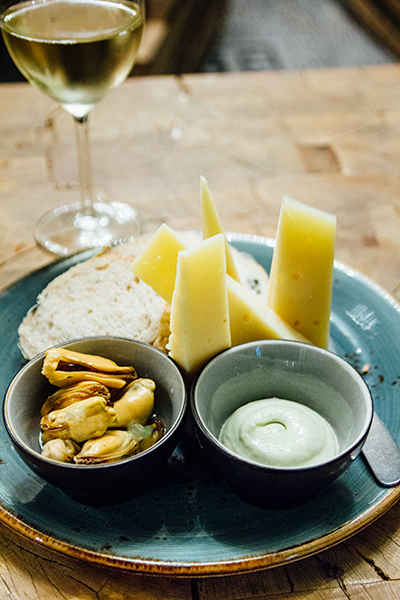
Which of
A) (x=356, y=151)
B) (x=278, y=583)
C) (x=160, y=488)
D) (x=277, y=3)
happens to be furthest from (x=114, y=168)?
(x=277, y=3)

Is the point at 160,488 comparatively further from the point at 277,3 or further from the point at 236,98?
the point at 277,3

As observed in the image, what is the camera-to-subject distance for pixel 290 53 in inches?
187

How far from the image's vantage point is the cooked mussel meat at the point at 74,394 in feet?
2.40

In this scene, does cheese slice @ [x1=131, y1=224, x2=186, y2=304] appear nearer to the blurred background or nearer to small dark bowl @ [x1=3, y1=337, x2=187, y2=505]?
small dark bowl @ [x1=3, y1=337, x2=187, y2=505]

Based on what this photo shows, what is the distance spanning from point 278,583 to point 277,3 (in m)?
6.29

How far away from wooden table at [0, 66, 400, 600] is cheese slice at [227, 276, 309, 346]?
17.7 inches

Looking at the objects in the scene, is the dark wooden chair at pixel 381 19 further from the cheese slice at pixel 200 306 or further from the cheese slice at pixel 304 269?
the cheese slice at pixel 200 306

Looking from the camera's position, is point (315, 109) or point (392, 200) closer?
point (392, 200)

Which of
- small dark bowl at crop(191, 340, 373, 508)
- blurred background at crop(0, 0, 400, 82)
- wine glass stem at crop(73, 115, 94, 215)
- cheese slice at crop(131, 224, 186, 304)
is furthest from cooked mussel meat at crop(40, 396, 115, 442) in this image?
blurred background at crop(0, 0, 400, 82)

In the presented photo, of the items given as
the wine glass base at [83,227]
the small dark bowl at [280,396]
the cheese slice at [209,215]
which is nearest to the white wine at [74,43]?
the wine glass base at [83,227]

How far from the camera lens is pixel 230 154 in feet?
5.66

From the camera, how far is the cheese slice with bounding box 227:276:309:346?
0.86 m

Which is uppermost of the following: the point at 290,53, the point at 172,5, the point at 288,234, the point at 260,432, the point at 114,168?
the point at 288,234

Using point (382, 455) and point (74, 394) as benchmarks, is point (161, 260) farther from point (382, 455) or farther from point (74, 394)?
point (382, 455)
